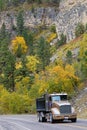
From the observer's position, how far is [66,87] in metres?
77.0

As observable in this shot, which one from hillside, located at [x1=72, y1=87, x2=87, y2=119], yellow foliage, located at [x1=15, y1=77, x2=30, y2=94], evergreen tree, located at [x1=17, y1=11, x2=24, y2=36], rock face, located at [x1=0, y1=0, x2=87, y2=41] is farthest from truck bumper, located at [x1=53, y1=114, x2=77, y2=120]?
evergreen tree, located at [x1=17, y1=11, x2=24, y2=36]

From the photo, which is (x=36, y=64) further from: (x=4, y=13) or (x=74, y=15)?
(x=4, y=13)

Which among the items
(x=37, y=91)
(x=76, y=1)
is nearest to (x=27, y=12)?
(x=76, y=1)

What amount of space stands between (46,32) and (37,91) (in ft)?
299

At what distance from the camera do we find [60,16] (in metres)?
164

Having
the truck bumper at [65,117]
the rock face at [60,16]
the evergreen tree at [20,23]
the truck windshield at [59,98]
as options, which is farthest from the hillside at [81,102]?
the evergreen tree at [20,23]

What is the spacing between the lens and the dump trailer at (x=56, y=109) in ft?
130

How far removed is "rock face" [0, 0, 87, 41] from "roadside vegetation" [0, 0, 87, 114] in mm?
4967

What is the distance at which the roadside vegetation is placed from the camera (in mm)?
78625

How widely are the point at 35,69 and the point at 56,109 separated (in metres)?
90.4

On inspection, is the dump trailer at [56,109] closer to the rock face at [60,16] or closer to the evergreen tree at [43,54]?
the evergreen tree at [43,54]

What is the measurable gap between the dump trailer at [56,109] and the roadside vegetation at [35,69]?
103ft

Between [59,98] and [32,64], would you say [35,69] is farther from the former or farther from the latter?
[59,98]

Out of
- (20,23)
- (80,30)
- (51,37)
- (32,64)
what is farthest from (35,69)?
(20,23)
